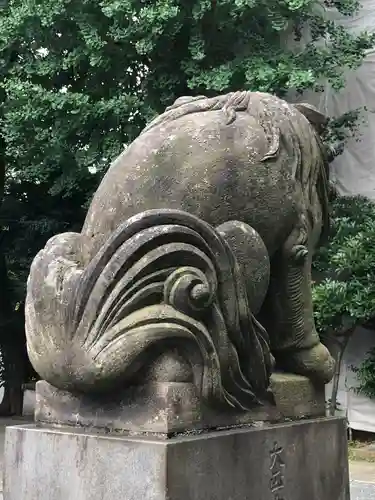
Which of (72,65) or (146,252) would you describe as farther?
(72,65)

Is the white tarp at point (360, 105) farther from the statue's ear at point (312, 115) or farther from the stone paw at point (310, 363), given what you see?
the stone paw at point (310, 363)

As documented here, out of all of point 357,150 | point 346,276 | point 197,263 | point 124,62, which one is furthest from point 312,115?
point 357,150

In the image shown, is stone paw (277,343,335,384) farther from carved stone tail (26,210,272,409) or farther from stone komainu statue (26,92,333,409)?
carved stone tail (26,210,272,409)

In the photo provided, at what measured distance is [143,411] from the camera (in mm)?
2891

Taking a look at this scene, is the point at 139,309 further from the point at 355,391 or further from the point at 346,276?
the point at 355,391

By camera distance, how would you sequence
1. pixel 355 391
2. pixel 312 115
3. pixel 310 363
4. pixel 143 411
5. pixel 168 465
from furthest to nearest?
pixel 355 391 < pixel 312 115 < pixel 310 363 < pixel 143 411 < pixel 168 465

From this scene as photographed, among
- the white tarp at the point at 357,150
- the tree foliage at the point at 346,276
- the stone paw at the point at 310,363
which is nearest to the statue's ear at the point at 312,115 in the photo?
the stone paw at the point at 310,363

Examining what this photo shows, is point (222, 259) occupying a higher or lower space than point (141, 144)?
lower

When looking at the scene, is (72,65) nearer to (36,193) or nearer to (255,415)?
(36,193)

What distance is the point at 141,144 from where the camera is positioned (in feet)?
11.6

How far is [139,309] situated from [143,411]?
0.37m

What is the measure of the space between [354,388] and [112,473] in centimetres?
812

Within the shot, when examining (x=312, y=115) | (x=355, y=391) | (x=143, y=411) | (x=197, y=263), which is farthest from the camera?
(x=355, y=391)

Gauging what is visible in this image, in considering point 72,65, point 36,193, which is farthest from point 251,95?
point 36,193
